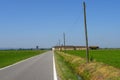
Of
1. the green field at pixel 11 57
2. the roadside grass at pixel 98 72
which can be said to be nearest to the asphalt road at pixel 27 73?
the roadside grass at pixel 98 72

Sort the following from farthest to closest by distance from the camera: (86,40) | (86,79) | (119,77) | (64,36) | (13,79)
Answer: (64,36) < (86,40) < (86,79) < (13,79) < (119,77)

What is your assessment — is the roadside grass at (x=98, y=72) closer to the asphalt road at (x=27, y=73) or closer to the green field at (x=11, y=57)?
the asphalt road at (x=27, y=73)

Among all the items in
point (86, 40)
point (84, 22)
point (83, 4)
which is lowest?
point (86, 40)

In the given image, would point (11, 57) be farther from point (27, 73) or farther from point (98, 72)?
point (98, 72)

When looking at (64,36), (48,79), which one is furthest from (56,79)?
(64,36)

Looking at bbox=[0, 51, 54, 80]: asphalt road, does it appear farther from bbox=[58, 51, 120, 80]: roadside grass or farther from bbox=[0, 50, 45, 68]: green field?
bbox=[0, 50, 45, 68]: green field

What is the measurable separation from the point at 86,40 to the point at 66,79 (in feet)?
45.9

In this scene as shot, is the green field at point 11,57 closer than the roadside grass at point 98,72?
No

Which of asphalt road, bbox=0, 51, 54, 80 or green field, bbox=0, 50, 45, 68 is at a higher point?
green field, bbox=0, 50, 45, 68

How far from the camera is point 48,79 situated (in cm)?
1577

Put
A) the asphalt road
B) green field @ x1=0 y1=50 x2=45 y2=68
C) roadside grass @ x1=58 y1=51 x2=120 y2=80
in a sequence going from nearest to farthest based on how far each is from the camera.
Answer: roadside grass @ x1=58 y1=51 x2=120 y2=80 < the asphalt road < green field @ x1=0 y1=50 x2=45 y2=68

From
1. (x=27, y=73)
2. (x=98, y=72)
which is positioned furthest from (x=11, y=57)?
(x=98, y=72)

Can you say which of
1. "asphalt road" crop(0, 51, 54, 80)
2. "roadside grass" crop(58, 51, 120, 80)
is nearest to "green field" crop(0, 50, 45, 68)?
"asphalt road" crop(0, 51, 54, 80)

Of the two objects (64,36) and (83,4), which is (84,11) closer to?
(83,4)
